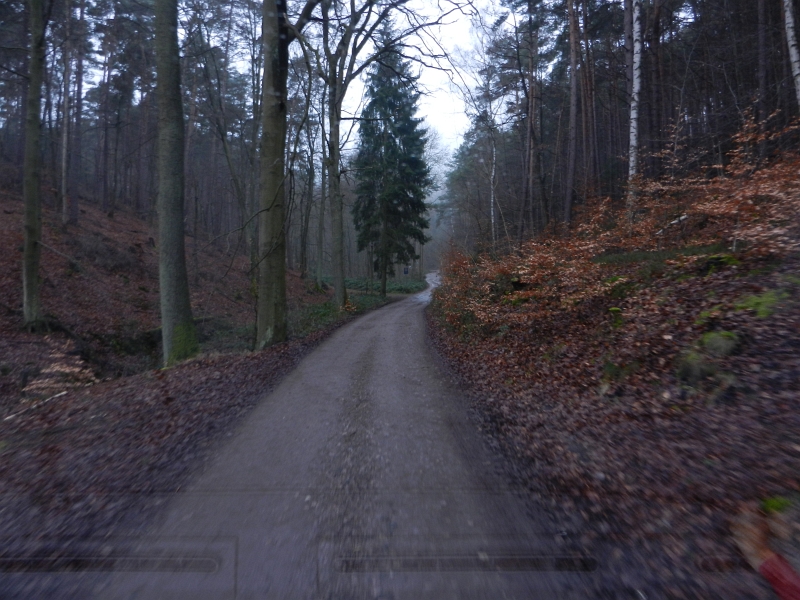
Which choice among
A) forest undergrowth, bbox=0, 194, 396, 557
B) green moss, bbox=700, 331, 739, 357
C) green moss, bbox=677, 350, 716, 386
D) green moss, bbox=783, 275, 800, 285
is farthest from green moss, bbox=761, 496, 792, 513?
green moss, bbox=783, 275, 800, 285

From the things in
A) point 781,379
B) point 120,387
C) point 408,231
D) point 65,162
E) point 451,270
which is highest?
point 65,162

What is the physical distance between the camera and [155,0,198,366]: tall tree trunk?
1337 centimetres

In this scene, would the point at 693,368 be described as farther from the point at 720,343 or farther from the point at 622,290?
the point at 622,290

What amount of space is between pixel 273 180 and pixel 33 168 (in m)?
7.67

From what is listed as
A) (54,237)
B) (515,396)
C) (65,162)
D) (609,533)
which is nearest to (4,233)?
(54,237)

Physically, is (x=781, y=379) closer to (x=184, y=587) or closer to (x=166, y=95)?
(x=184, y=587)

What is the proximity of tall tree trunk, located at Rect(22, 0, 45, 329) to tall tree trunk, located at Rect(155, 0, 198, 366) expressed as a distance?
5337 mm

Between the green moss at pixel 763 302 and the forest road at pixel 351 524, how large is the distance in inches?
166

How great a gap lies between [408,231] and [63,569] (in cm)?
3267

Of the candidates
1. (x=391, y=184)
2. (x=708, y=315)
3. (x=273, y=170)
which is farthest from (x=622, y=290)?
(x=391, y=184)

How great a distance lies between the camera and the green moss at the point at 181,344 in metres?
14.2

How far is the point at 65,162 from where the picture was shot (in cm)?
2905

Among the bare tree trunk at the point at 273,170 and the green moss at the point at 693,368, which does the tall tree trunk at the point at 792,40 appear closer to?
the green moss at the point at 693,368

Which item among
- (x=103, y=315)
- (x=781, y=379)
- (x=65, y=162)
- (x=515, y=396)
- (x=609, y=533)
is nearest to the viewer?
(x=609, y=533)
